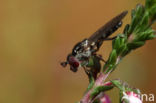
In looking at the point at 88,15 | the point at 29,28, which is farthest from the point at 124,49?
the point at 88,15

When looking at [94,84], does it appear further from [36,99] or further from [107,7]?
[107,7]

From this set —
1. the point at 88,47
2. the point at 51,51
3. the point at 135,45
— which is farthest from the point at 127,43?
the point at 51,51

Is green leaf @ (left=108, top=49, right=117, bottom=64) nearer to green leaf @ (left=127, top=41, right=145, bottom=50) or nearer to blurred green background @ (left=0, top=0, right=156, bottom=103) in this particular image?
green leaf @ (left=127, top=41, right=145, bottom=50)

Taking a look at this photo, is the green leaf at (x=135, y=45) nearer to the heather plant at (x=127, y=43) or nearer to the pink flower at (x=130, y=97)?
the heather plant at (x=127, y=43)

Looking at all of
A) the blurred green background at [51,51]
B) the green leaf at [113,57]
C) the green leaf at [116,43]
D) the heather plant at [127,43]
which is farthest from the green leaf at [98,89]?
the blurred green background at [51,51]

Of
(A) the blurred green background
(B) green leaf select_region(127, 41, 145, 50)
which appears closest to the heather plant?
(B) green leaf select_region(127, 41, 145, 50)

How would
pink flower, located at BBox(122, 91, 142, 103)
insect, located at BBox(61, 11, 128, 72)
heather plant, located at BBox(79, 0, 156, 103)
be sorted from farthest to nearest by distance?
insect, located at BBox(61, 11, 128, 72) < heather plant, located at BBox(79, 0, 156, 103) < pink flower, located at BBox(122, 91, 142, 103)
